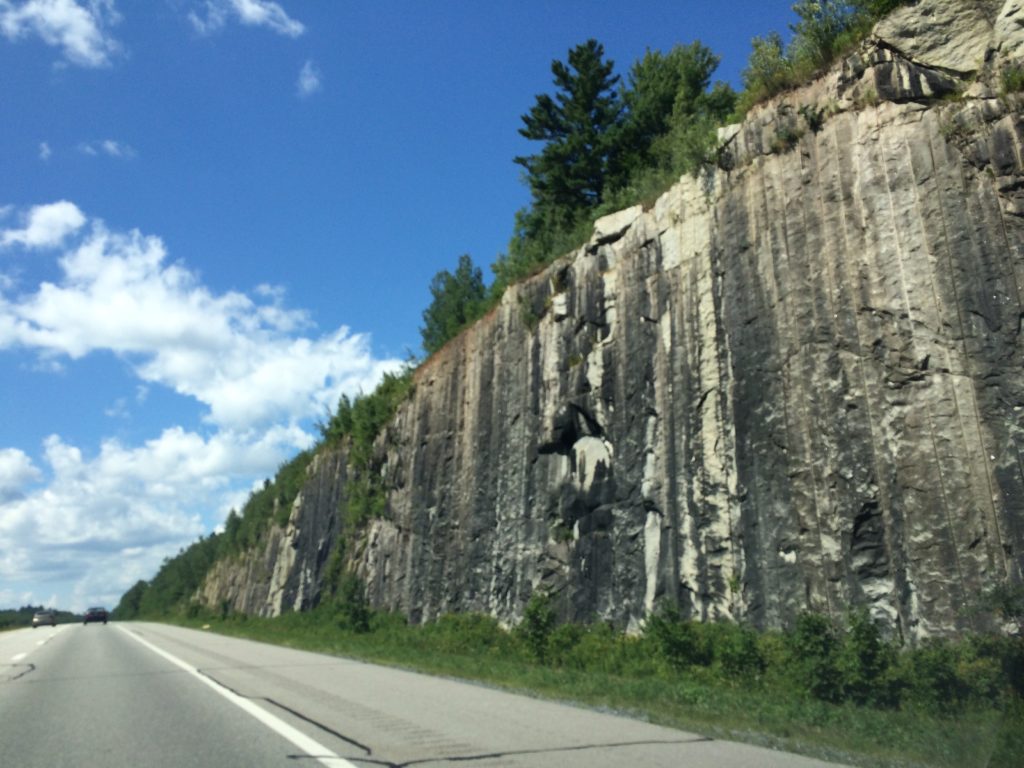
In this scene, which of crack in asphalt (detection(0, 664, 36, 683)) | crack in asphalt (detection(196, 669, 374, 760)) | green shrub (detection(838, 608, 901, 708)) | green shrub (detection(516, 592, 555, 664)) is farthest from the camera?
green shrub (detection(516, 592, 555, 664))

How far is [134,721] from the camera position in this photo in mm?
10781

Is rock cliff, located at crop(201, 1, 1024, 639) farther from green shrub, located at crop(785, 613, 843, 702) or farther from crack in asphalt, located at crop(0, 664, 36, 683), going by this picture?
A: crack in asphalt, located at crop(0, 664, 36, 683)

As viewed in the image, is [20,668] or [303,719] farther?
[20,668]

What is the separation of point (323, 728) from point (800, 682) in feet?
23.7

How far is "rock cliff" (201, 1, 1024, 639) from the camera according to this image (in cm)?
1283

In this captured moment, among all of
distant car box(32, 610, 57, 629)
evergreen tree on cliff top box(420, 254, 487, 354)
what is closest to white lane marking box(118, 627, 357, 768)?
evergreen tree on cliff top box(420, 254, 487, 354)

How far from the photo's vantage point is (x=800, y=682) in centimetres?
1241

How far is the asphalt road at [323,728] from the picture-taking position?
782cm

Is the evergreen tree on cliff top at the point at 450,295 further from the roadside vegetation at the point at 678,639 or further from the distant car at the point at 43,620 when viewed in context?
the distant car at the point at 43,620

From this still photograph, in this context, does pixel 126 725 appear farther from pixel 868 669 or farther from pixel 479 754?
pixel 868 669

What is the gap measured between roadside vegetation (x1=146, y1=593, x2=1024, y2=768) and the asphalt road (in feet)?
3.41

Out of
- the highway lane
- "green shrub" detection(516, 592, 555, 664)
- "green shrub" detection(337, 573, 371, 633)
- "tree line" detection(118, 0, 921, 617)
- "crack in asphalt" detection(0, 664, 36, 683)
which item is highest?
"tree line" detection(118, 0, 921, 617)

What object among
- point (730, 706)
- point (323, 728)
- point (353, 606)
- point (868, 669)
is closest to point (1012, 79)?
point (868, 669)

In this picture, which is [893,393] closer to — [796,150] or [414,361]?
[796,150]
